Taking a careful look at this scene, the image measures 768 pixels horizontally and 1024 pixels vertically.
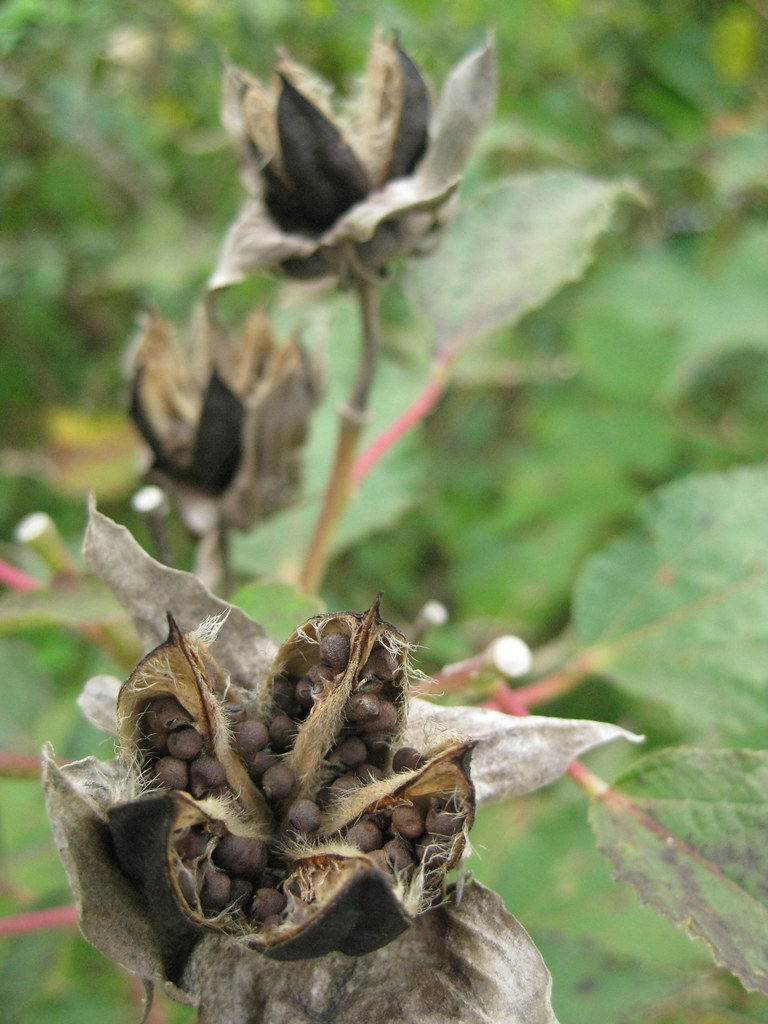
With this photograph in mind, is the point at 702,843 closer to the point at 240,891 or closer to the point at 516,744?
the point at 516,744

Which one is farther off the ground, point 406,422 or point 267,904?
point 267,904

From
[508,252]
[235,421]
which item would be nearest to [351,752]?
[235,421]

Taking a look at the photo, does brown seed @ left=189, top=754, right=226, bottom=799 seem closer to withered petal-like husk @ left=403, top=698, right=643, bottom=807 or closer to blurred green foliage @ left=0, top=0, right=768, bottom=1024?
withered petal-like husk @ left=403, top=698, right=643, bottom=807

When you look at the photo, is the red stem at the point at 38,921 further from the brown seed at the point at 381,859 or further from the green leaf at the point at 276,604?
the brown seed at the point at 381,859

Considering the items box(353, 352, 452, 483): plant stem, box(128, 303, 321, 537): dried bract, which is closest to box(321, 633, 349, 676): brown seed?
box(128, 303, 321, 537): dried bract

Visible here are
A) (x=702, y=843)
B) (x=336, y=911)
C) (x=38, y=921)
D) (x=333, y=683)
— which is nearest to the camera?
(x=336, y=911)

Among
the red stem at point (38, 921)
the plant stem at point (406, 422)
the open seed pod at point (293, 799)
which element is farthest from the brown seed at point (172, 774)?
the plant stem at point (406, 422)
